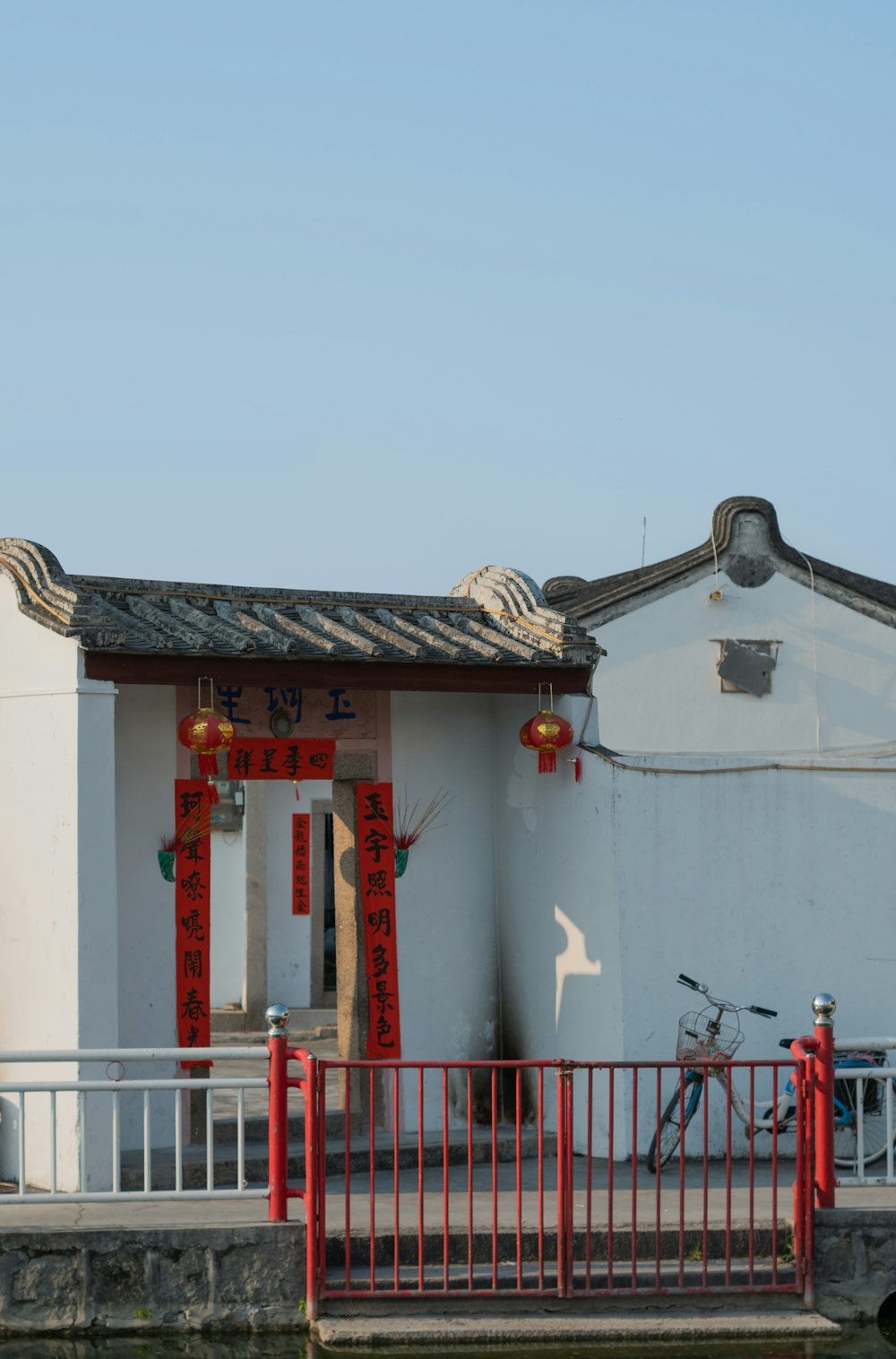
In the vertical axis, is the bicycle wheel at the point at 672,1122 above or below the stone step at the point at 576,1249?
above

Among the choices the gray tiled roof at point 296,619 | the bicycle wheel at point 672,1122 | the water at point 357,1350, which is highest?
the gray tiled roof at point 296,619

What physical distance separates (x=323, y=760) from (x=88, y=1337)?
11.2ft

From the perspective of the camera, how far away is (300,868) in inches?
585

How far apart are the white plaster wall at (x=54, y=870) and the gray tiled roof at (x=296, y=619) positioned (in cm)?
21

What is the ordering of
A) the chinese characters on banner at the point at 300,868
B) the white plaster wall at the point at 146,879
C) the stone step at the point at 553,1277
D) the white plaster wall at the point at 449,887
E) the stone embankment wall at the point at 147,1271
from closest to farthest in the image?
the stone step at the point at 553,1277 → the stone embankment wall at the point at 147,1271 → the white plaster wall at the point at 146,879 → the white plaster wall at the point at 449,887 → the chinese characters on banner at the point at 300,868

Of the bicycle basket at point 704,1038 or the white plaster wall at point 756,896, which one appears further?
the white plaster wall at point 756,896

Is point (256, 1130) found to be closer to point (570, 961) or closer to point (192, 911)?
point (192, 911)

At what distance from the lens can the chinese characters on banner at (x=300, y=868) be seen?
14.8 m

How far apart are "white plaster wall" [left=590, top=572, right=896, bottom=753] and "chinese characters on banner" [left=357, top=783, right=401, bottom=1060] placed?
7.68 meters

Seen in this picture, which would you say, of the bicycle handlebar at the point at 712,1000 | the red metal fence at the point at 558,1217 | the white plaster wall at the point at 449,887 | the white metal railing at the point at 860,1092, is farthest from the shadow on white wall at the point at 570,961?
the white metal railing at the point at 860,1092

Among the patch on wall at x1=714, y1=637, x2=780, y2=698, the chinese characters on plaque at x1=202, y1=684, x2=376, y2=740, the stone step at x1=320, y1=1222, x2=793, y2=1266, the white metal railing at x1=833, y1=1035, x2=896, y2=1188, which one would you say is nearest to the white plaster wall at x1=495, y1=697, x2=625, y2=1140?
the chinese characters on plaque at x1=202, y1=684, x2=376, y2=740

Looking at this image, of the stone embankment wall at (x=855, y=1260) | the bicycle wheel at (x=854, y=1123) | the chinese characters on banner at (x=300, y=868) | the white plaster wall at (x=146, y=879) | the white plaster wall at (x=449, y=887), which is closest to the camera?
the stone embankment wall at (x=855, y=1260)

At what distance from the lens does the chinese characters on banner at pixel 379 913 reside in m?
9.34

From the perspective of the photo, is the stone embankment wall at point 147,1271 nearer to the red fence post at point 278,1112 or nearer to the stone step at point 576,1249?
the red fence post at point 278,1112
